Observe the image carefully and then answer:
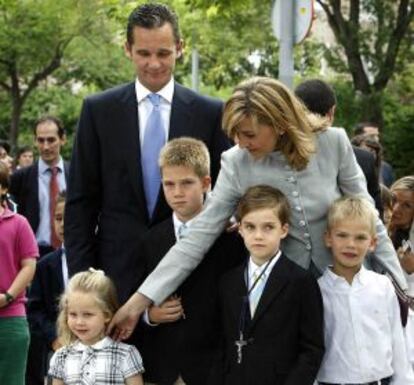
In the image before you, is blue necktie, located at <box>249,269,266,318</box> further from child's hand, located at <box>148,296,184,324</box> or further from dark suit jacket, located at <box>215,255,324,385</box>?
child's hand, located at <box>148,296,184,324</box>

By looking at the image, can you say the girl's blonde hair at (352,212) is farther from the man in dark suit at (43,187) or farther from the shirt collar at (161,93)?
the man in dark suit at (43,187)

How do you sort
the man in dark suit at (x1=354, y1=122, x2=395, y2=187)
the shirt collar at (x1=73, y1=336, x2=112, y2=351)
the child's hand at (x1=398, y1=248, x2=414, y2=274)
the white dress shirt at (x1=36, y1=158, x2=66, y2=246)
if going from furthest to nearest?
the man in dark suit at (x1=354, y1=122, x2=395, y2=187), the white dress shirt at (x1=36, y1=158, x2=66, y2=246), the child's hand at (x1=398, y1=248, x2=414, y2=274), the shirt collar at (x1=73, y1=336, x2=112, y2=351)

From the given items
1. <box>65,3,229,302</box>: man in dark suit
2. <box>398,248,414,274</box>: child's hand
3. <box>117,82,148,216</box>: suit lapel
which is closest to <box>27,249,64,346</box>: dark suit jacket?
<box>65,3,229,302</box>: man in dark suit

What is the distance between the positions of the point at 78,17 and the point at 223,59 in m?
4.27

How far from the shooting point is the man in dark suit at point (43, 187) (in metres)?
9.04

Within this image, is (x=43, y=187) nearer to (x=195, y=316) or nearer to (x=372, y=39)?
(x=195, y=316)

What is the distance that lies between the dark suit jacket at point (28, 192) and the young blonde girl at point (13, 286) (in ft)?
6.31

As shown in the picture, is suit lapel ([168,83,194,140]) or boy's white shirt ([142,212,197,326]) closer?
boy's white shirt ([142,212,197,326])

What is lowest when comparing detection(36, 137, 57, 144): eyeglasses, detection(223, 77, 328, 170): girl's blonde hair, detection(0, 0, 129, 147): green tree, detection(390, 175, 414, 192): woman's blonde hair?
detection(390, 175, 414, 192): woman's blonde hair

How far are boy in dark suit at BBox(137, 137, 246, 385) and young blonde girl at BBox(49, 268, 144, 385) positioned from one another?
8.4 inches

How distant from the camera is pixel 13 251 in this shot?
23.2 feet

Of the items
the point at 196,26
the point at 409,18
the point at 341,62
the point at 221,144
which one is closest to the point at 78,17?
the point at 196,26

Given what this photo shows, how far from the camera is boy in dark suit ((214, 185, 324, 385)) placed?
4.20 meters

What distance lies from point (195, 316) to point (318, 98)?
7.08 ft
